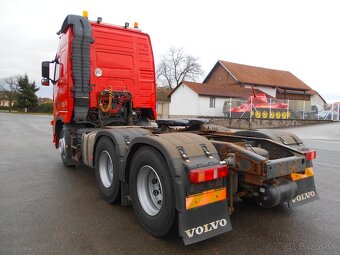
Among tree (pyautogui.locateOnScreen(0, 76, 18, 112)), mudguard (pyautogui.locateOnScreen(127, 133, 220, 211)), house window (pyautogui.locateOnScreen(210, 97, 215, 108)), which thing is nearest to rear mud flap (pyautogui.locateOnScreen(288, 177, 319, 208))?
mudguard (pyautogui.locateOnScreen(127, 133, 220, 211))

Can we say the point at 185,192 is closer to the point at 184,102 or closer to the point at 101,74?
the point at 101,74

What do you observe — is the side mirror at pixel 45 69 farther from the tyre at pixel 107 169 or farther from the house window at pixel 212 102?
the house window at pixel 212 102

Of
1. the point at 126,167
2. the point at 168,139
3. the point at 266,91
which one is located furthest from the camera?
the point at 266,91

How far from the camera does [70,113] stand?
21.2 ft

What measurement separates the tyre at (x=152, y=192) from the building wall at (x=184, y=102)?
3201 centimetres

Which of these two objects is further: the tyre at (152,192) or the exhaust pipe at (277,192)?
the exhaust pipe at (277,192)

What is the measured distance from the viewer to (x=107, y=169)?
5.00m

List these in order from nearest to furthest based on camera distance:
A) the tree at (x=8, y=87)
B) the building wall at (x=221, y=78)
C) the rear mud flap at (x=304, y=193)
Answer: the rear mud flap at (x=304, y=193)
the building wall at (x=221, y=78)
the tree at (x=8, y=87)

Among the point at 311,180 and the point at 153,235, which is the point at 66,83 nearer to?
the point at 153,235

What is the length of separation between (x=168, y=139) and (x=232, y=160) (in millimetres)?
760

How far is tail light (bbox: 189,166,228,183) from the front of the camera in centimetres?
306

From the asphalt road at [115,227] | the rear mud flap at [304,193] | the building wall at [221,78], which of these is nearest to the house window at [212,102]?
the building wall at [221,78]

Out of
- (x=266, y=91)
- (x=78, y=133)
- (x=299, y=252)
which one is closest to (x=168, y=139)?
(x=299, y=252)

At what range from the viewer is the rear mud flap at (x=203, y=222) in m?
3.06
